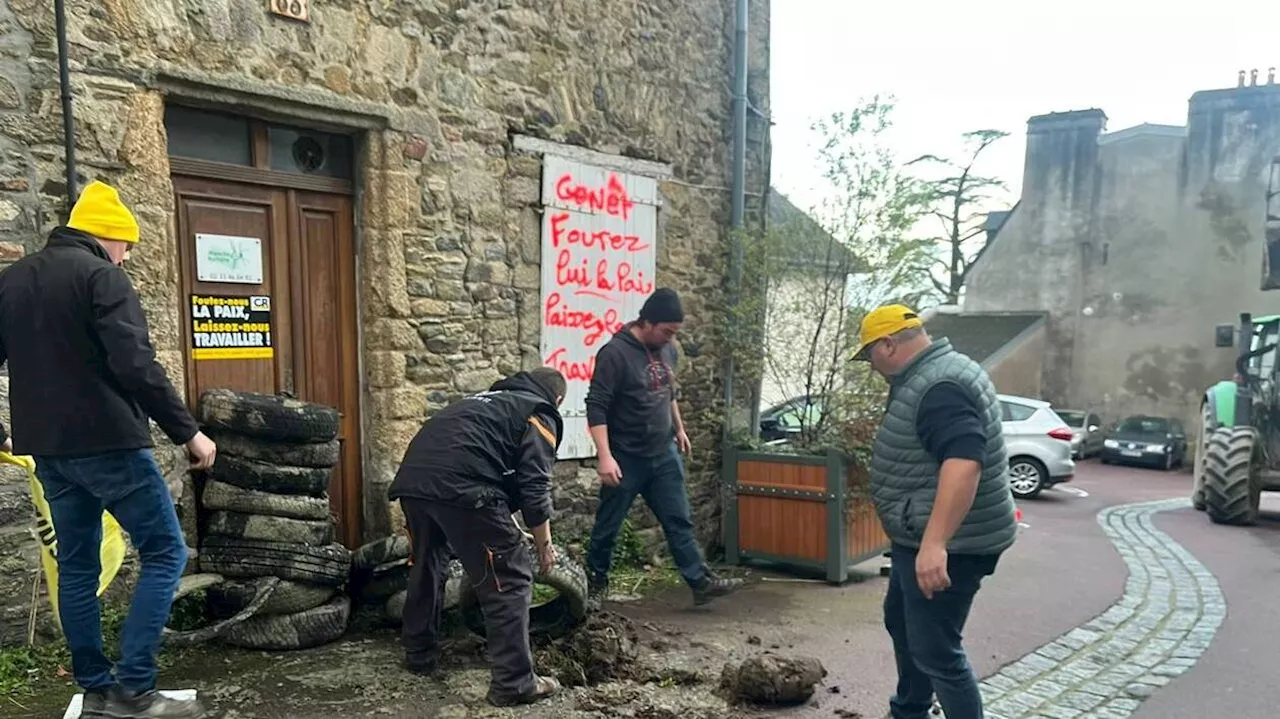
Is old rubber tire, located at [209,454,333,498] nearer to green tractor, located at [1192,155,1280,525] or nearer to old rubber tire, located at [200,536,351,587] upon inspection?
old rubber tire, located at [200,536,351,587]

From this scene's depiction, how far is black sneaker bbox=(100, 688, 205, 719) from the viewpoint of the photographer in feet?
10.4

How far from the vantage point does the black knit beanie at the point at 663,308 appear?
5289 millimetres

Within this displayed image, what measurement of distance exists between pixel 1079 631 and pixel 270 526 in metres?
4.73

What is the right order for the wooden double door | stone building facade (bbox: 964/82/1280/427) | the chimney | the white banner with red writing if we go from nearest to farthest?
the wooden double door, the white banner with red writing, stone building facade (bbox: 964/82/1280/427), the chimney

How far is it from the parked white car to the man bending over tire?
35.6ft

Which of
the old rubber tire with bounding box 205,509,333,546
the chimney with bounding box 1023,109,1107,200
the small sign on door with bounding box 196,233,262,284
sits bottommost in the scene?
the old rubber tire with bounding box 205,509,333,546

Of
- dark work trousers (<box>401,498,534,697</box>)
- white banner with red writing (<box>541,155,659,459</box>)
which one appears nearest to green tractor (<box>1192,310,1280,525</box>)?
white banner with red writing (<box>541,155,659,459</box>)

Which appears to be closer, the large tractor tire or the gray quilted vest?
the gray quilted vest

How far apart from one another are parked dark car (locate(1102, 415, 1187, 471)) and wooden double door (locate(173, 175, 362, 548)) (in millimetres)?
17878

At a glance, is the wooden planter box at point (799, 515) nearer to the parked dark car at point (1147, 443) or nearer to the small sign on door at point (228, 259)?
the small sign on door at point (228, 259)

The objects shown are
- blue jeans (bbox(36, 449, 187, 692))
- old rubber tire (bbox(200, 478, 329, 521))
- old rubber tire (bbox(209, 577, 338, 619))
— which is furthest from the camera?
old rubber tire (bbox(200, 478, 329, 521))

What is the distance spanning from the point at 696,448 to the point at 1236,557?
17.6 feet

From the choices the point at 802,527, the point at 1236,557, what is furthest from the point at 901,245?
the point at 1236,557

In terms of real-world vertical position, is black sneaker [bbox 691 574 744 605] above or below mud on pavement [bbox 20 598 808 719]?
below
